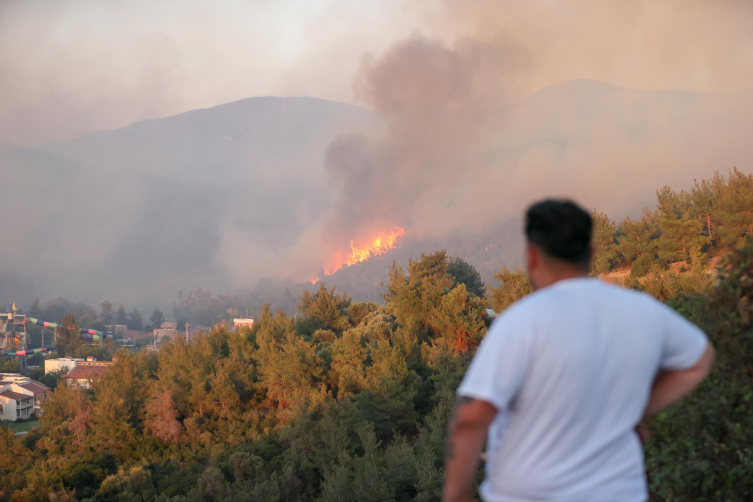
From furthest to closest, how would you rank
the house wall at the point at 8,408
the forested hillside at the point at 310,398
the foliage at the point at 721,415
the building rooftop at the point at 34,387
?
the building rooftop at the point at 34,387 < the house wall at the point at 8,408 < the forested hillside at the point at 310,398 < the foliage at the point at 721,415

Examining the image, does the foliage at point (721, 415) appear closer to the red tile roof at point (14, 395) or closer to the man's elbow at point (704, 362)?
the man's elbow at point (704, 362)

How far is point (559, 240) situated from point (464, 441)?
23.9 inches

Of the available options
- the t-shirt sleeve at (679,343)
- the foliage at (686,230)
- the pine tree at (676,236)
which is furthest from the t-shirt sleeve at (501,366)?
the pine tree at (676,236)

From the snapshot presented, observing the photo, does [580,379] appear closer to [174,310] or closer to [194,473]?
[194,473]

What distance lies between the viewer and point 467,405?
120cm

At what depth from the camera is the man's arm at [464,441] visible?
3.93 ft

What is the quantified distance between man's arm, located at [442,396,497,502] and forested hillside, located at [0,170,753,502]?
11105mm

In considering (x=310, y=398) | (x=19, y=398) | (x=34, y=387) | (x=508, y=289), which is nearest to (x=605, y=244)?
(x=508, y=289)

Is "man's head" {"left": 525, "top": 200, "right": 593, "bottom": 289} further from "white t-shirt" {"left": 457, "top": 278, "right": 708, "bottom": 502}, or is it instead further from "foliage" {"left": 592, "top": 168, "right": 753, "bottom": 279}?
"foliage" {"left": 592, "top": 168, "right": 753, "bottom": 279}

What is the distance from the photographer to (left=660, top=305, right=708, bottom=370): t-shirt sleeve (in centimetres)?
134

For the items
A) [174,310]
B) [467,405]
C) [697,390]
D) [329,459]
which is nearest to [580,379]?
[467,405]

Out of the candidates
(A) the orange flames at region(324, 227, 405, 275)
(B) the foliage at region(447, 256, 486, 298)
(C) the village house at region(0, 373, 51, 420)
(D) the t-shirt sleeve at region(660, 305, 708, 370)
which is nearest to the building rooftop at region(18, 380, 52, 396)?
(C) the village house at region(0, 373, 51, 420)

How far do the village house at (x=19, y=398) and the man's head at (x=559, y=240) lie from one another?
58.4 m

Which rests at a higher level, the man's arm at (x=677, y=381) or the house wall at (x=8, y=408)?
the man's arm at (x=677, y=381)
